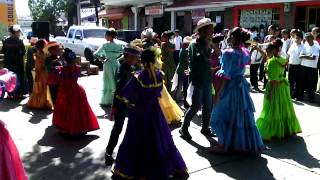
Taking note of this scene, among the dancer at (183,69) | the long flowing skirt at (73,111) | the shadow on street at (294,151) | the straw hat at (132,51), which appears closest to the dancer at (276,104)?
the shadow on street at (294,151)

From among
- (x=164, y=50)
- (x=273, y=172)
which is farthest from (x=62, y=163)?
(x=164, y=50)

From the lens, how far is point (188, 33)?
26844 mm

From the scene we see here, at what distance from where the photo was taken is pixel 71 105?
281 inches

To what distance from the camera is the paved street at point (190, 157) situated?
5.55 m

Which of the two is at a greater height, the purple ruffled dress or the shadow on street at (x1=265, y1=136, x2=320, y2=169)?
the purple ruffled dress

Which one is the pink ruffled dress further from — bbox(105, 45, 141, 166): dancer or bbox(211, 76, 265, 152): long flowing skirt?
bbox(211, 76, 265, 152): long flowing skirt

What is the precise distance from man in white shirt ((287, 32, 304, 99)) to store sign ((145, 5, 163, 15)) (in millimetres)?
18560

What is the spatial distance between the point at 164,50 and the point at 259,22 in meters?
12.2

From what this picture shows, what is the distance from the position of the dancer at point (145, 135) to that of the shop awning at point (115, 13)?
3046 centimetres

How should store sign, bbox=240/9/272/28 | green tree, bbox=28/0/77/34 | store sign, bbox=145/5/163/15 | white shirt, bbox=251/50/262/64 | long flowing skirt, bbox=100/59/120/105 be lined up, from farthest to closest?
green tree, bbox=28/0/77/34 < store sign, bbox=145/5/163/15 < store sign, bbox=240/9/272/28 < white shirt, bbox=251/50/262/64 < long flowing skirt, bbox=100/59/120/105

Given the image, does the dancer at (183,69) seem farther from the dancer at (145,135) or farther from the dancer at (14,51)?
the dancer at (14,51)

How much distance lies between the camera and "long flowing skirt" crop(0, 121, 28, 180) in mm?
3963

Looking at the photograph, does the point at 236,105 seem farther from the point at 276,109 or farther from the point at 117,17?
the point at 117,17

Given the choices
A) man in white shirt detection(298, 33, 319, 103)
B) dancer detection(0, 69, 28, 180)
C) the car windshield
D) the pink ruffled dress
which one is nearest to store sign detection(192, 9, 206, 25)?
the car windshield
